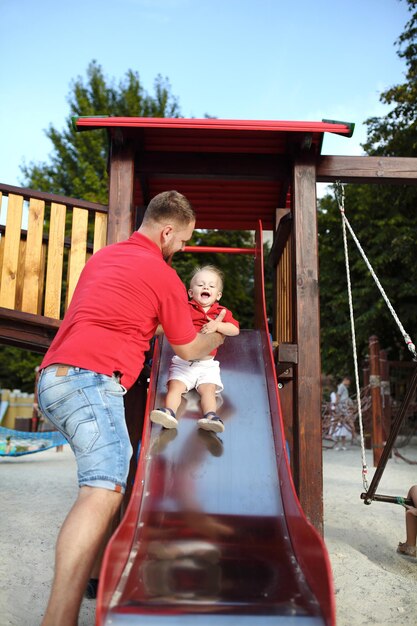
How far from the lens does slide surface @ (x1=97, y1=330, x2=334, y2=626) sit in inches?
85.4

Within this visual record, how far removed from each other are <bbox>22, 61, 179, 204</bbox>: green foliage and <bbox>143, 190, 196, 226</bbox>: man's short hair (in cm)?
1807

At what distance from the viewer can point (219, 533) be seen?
2826 millimetres

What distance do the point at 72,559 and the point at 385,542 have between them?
3597mm

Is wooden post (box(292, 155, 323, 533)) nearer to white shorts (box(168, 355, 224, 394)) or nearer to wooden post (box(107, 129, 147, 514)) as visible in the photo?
white shorts (box(168, 355, 224, 394))

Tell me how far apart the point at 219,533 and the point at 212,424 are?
822mm

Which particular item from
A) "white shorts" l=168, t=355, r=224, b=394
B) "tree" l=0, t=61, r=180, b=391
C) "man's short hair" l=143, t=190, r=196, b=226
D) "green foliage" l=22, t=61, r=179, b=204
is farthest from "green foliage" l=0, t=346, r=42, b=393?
"man's short hair" l=143, t=190, r=196, b=226

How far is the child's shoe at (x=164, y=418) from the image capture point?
3449 millimetres

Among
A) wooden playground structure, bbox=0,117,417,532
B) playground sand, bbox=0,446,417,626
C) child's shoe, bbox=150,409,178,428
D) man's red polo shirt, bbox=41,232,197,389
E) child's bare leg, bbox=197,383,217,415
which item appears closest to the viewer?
man's red polo shirt, bbox=41,232,197,389

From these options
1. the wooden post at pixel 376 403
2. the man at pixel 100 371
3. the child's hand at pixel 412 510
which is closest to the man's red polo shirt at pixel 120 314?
the man at pixel 100 371

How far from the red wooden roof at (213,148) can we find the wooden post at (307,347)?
0.29m

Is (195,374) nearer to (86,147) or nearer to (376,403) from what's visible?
(376,403)

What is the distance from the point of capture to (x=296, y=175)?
4.44m

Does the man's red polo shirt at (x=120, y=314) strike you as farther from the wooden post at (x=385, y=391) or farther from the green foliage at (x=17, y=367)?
the green foliage at (x=17, y=367)

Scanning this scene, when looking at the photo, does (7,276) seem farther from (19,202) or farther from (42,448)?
(42,448)
